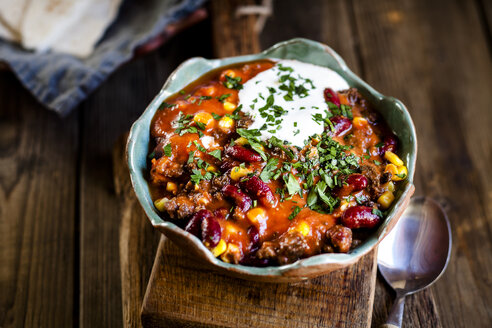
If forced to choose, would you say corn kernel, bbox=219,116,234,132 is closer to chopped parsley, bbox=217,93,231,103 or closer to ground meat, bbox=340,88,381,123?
chopped parsley, bbox=217,93,231,103

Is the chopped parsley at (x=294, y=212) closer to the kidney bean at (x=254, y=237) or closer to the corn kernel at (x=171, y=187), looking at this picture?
the kidney bean at (x=254, y=237)

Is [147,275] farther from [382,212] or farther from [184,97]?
[382,212]

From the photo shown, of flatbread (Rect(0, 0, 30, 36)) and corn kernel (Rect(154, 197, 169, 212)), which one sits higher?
flatbread (Rect(0, 0, 30, 36))

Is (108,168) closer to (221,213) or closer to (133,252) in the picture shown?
(133,252)

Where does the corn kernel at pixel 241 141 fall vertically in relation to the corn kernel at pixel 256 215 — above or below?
above

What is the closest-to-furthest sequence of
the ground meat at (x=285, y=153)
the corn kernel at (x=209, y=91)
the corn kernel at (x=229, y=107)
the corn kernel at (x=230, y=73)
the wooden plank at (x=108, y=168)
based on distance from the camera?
1. the ground meat at (x=285, y=153)
2. the corn kernel at (x=229, y=107)
3. the corn kernel at (x=209, y=91)
4. the corn kernel at (x=230, y=73)
5. the wooden plank at (x=108, y=168)

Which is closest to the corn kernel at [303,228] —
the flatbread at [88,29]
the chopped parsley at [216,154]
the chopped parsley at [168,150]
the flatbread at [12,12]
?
the chopped parsley at [216,154]

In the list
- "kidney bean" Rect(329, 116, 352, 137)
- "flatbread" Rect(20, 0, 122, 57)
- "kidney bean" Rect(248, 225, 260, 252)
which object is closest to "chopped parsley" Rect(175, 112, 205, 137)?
"kidney bean" Rect(248, 225, 260, 252)
